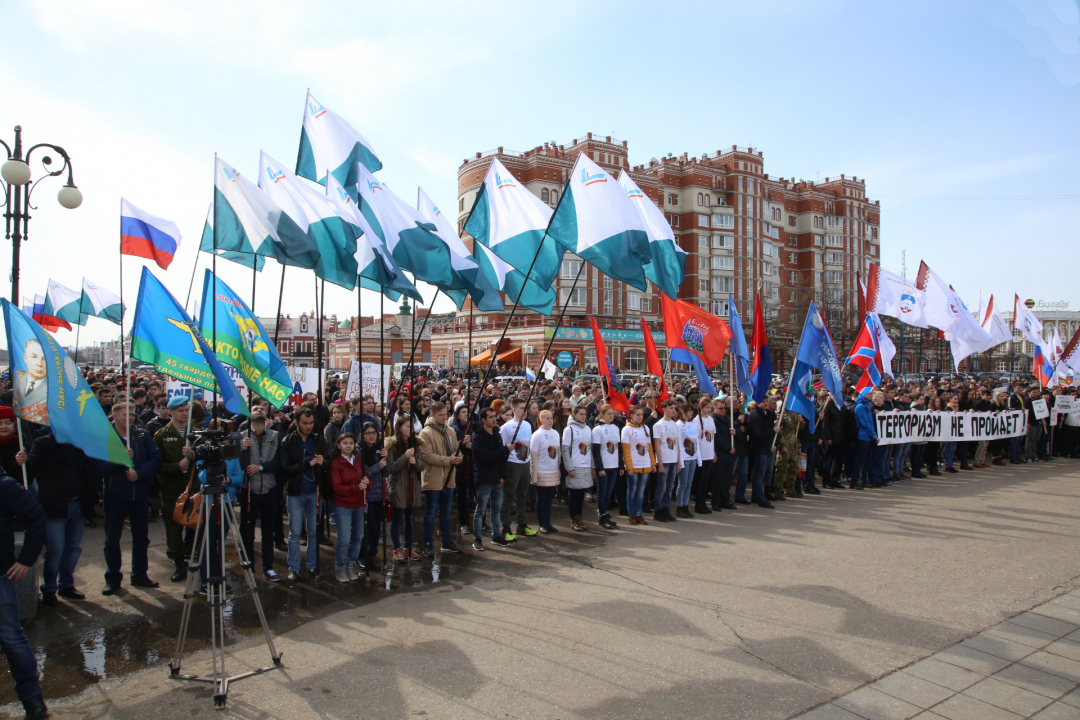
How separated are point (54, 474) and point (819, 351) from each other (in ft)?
36.7

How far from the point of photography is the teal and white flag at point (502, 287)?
31.5ft

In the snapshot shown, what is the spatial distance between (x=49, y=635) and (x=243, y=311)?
3.71 m

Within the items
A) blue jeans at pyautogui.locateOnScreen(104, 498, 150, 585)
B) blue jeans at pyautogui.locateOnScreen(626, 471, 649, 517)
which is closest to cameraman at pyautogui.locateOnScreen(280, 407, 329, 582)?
blue jeans at pyautogui.locateOnScreen(104, 498, 150, 585)

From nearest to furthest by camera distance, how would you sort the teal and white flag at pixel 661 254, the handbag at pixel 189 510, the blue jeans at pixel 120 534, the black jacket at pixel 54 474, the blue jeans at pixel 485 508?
the black jacket at pixel 54 474 → the handbag at pixel 189 510 → the blue jeans at pixel 120 534 → the blue jeans at pixel 485 508 → the teal and white flag at pixel 661 254

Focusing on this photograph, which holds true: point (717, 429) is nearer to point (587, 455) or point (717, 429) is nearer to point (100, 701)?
point (587, 455)

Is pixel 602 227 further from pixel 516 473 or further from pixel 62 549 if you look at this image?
pixel 62 549

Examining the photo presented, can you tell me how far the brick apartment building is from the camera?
6384cm

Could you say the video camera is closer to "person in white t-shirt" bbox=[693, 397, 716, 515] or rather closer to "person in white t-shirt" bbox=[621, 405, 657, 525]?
"person in white t-shirt" bbox=[621, 405, 657, 525]

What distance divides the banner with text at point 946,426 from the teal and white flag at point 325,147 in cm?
1115

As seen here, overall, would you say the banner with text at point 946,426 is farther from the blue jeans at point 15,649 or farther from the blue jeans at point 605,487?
the blue jeans at point 15,649

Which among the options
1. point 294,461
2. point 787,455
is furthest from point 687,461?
point 294,461

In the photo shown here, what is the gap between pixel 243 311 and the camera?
793 cm

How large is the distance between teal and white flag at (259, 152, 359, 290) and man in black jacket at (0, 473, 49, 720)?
4403 millimetres

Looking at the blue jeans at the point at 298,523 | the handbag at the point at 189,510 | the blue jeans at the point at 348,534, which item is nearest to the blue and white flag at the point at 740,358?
the blue jeans at the point at 348,534
